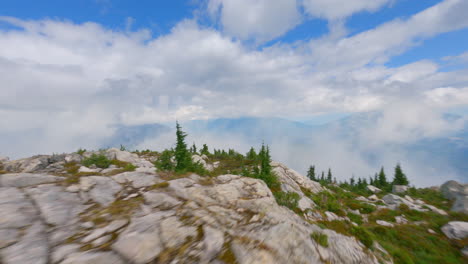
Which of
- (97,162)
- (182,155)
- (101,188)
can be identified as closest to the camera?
(101,188)

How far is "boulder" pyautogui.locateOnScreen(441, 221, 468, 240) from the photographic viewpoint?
76.7ft

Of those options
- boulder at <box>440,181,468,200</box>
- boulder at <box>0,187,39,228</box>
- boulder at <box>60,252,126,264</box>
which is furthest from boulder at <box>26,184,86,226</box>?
boulder at <box>440,181,468,200</box>

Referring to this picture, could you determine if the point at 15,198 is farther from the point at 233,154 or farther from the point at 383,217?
the point at 233,154

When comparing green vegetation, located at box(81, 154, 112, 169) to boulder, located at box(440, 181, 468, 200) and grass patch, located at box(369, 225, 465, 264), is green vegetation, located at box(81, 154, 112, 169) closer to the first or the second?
grass patch, located at box(369, 225, 465, 264)

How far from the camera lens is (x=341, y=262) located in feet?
29.7

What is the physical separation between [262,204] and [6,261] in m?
12.2

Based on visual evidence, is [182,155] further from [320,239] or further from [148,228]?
[320,239]

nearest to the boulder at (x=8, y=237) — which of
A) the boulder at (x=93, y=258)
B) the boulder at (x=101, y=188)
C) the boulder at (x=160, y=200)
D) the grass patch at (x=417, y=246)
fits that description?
the boulder at (x=93, y=258)

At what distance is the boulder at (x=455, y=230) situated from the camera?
23391mm

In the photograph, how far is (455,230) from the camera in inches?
963

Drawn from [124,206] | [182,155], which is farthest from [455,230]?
[182,155]

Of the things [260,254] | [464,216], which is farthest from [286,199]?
[464,216]

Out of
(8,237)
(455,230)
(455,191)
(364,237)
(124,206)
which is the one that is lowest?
(455,191)

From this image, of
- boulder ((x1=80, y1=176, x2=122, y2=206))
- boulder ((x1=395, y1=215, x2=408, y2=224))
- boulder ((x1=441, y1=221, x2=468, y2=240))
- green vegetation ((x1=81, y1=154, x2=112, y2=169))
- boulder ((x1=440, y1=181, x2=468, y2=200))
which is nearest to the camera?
boulder ((x1=80, y1=176, x2=122, y2=206))
